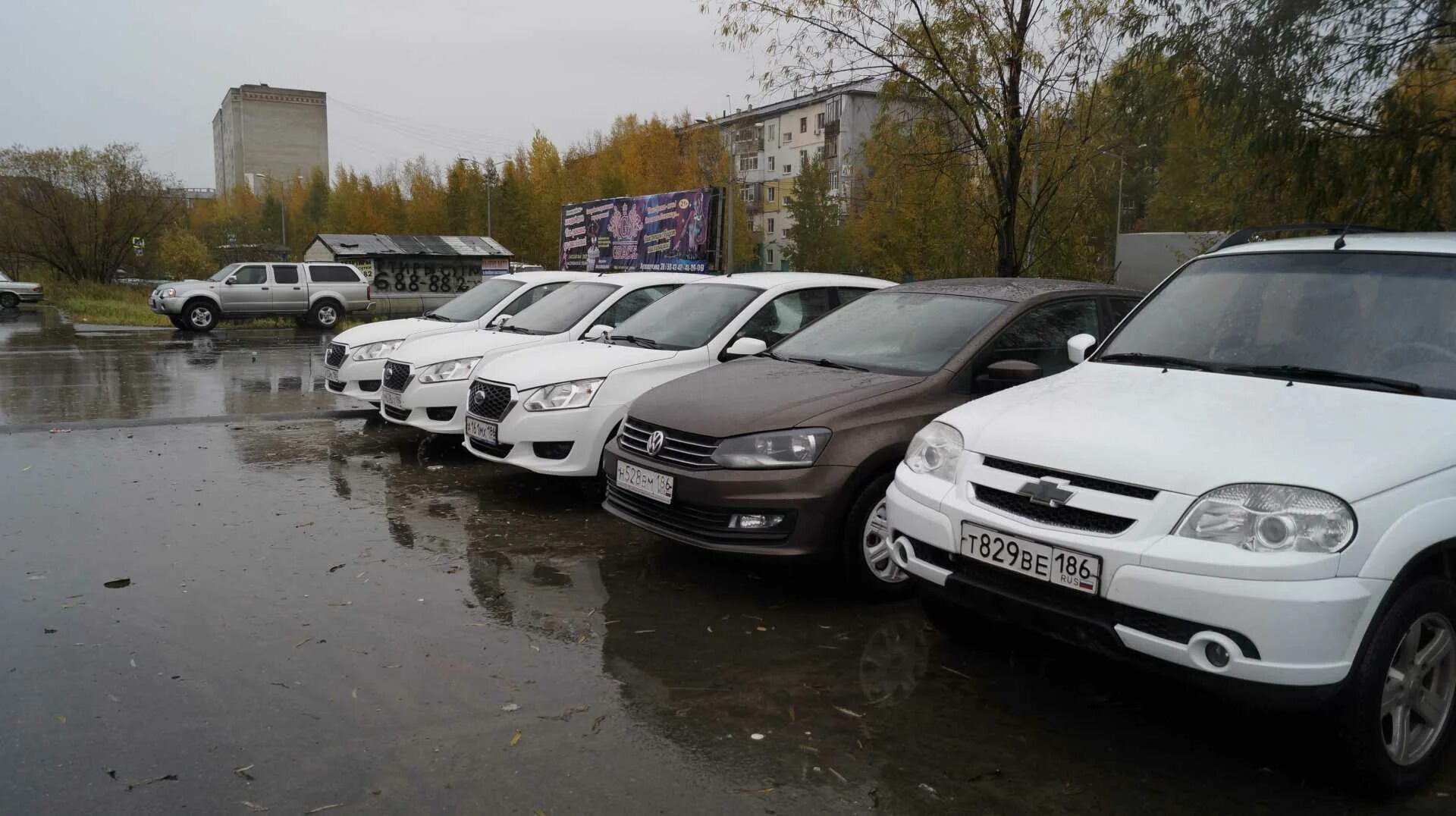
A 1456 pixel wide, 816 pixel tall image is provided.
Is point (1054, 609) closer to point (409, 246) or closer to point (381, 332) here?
point (381, 332)

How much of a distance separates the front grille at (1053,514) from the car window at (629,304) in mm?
6048

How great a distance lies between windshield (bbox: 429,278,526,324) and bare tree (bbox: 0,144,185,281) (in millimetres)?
29075

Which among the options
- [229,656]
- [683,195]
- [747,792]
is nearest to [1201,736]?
[747,792]

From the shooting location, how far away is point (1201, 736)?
12.6 feet

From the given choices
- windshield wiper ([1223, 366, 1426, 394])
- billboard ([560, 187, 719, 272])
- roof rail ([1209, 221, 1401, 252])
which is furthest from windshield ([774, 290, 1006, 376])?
billboard ([560, 187, 719, 272])

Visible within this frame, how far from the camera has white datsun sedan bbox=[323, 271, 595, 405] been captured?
1042cm

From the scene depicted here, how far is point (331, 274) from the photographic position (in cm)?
2817

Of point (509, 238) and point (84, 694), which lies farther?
point (509, 238)

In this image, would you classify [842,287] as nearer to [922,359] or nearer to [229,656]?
[922,359]

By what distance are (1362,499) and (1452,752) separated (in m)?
1.41

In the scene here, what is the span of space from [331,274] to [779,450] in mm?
25945

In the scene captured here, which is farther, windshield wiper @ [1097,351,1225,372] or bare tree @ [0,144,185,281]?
bare tree @ [0,144,185,281]

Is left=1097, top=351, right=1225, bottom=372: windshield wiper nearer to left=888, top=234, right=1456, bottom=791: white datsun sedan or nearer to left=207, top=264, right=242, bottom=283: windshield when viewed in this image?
left=888, top=234, right=1456, bottom=791: white datsun sedan

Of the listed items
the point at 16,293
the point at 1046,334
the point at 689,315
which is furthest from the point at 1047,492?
the point at 16,293
